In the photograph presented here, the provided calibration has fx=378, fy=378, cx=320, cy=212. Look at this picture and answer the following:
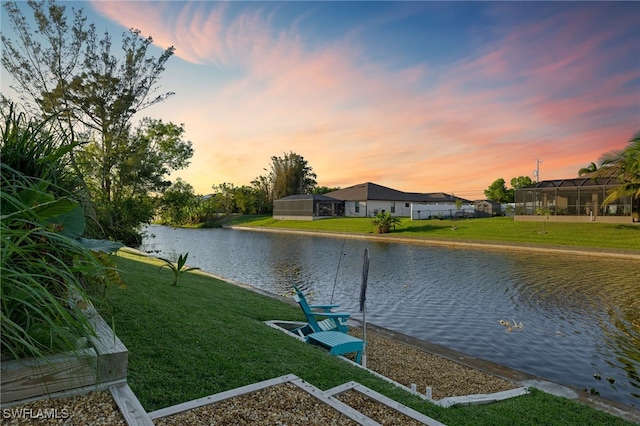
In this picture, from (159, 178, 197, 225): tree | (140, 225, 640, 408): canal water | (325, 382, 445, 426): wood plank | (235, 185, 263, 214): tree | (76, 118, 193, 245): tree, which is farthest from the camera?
(235, 185, 263, 214): tree

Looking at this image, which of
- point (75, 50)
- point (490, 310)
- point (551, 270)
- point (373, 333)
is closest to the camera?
point (373, 333)

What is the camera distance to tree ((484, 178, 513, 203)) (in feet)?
236

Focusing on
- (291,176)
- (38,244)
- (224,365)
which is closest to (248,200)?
(291,176)

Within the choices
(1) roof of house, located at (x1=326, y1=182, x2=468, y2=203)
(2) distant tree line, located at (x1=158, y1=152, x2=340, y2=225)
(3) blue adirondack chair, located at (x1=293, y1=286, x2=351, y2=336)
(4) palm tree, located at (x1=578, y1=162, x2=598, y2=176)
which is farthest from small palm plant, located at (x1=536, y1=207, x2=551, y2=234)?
(2) distant tree line, located at (x1=158, y1=152, x2=340, y2=225)

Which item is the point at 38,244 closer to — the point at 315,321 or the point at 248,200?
the point at 315,321

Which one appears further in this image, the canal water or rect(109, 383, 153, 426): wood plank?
the canal water

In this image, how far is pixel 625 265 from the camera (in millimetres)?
16672

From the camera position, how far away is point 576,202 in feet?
104

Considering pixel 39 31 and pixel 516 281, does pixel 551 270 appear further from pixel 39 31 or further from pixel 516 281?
pixel 39 31

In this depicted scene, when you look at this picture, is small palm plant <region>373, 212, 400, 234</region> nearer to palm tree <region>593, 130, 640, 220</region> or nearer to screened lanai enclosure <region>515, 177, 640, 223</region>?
screened lanai enclosure <region>515, 177, 640, 223</region>

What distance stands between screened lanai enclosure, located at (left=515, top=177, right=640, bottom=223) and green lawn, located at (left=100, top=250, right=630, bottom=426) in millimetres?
Result: 30980

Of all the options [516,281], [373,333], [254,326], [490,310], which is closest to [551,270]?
[516,281]

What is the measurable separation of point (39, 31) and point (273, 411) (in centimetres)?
2132

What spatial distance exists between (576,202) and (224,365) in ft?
119
